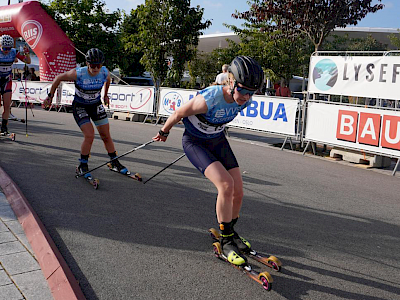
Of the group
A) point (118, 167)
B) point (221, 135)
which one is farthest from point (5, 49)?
point (221, 135)

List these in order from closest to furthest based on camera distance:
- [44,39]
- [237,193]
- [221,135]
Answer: [237,193], [221,135], [44,39]

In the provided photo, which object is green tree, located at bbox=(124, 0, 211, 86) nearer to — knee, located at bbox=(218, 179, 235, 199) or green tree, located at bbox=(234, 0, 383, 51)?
green tree, located at bbox=(234, 0, 383, 51)

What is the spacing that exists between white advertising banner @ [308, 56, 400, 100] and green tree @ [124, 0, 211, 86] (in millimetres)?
10722

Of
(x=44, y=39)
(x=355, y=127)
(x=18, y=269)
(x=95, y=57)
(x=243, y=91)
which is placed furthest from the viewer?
(x=44, y=39)

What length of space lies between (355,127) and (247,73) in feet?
24.1

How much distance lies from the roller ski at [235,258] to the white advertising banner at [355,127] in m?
6.72

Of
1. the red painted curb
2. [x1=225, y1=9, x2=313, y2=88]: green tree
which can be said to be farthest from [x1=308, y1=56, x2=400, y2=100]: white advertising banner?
[x1=225, y1=9, x2=313, y2=88]: green tree

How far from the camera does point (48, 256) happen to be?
382cm

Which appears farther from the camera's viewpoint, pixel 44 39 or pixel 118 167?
pixel 44 39

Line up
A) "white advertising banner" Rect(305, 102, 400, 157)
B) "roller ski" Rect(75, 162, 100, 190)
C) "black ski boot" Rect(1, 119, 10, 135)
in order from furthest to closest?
"black ski boot" Rect(1, 119, 10, 135) < "white advertising banner" Rect(305, 102, 400, 157) < "roller ski" Rect(75, 162, 100, 190)

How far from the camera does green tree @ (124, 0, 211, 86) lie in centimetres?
2081

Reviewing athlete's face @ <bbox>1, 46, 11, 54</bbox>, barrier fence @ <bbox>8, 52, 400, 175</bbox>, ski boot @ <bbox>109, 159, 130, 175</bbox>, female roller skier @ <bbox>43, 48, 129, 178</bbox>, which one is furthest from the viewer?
athlete's face @ <bbox>1, 46, 11, 54</bbox>

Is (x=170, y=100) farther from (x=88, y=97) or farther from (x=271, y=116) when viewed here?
(x=88, y=97)

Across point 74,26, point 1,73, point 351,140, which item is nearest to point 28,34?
point 74,26
